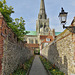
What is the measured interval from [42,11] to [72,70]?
97.8 m

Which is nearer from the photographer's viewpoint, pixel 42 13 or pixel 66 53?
pixel 66 53

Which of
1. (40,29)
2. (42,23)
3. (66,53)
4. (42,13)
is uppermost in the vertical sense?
(42,13)

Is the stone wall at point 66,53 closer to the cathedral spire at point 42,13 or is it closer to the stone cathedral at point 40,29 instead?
the stone cathedral at point 40,29

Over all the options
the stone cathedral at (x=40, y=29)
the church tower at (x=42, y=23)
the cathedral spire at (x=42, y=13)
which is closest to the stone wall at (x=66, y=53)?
the stone cathedral at (x=40, y=29)

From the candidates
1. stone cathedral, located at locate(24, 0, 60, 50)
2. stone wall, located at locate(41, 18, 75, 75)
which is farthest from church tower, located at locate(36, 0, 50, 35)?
stone wall, located at locate(41, 18, 75, 75)

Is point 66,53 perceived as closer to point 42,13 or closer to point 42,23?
point 42,23

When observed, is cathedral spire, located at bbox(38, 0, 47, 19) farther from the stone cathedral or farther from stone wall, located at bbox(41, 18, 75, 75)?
stone wall, located at bbox(41, 18, 75, 75)

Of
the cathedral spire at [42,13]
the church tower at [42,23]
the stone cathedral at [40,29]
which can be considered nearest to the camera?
the stone cathedral at [40,29]

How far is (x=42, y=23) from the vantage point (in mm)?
95000

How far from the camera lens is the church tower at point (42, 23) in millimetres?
88000

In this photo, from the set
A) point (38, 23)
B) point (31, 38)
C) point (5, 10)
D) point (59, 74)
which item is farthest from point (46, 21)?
point (59, 74)

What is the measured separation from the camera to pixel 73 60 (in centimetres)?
694

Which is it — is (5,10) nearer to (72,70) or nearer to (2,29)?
(2,29)

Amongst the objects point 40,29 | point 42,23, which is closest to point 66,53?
point 40,29
